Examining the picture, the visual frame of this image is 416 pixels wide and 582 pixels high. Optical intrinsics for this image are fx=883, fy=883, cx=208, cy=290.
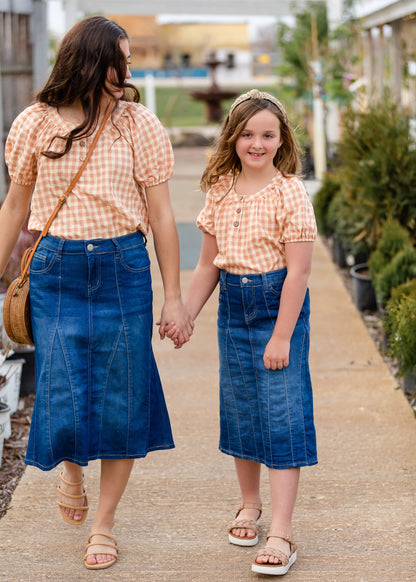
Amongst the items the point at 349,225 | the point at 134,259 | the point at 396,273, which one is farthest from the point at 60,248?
the point at 349,225

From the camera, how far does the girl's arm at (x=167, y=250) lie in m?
2.78

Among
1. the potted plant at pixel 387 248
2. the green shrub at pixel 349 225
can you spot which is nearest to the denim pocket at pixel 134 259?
the potted plant at pixel 387 248

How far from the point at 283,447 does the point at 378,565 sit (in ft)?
1.59

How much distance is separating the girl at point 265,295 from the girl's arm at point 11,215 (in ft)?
1.90

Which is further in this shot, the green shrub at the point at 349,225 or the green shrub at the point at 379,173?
the green shrub at the point at 349,225

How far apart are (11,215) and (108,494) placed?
961 mm

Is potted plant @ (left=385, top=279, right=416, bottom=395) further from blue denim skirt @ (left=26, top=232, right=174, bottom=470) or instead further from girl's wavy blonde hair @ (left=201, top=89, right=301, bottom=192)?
blue denim skirt @ (left=26, top=232, right=174, bottom=470)

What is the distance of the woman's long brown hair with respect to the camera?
8.63 ft

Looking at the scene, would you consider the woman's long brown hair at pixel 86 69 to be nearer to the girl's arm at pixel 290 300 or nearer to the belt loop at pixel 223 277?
the belt loop at pixel 223 277

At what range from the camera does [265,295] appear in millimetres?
2762

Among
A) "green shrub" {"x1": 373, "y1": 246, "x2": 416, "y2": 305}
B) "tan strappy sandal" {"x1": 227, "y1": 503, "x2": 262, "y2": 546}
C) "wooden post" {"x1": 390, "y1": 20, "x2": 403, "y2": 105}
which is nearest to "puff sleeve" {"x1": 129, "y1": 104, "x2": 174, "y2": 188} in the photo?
"tan strappy sandal" {"x1": 227, "y1": 503, "x2": 262, "y2": 546}

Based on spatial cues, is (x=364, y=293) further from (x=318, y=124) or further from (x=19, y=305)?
(x=318, y=124)

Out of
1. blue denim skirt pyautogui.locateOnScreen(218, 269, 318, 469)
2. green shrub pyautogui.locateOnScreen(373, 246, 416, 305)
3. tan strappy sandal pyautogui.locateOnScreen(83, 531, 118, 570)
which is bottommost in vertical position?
tan strappy sandal pyautogui.locateOnScreen(83, 531, 118, 570)

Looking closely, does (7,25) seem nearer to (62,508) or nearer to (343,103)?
(343,103)
